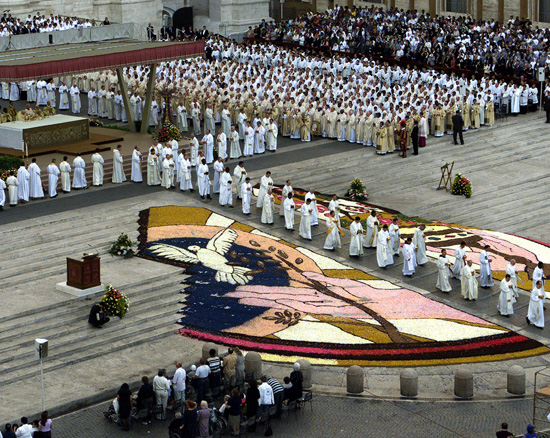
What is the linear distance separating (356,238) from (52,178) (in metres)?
9.31

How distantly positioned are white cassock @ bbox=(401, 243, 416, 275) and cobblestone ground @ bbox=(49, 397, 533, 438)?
6.60m

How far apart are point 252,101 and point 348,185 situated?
24.8 feet

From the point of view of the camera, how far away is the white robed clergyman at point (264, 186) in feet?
108

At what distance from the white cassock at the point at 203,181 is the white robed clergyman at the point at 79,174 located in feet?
11.2

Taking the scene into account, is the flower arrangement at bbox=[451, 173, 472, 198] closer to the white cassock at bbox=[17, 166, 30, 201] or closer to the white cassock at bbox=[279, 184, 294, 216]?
the white cassock at bbox=[279, 184, 294, 216]

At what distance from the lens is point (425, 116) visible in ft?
133

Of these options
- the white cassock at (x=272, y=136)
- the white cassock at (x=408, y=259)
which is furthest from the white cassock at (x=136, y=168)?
the white cassock at (x=408, y=259)

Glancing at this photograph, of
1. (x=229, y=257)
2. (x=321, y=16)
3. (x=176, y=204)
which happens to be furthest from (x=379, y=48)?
(x=229, y=257)

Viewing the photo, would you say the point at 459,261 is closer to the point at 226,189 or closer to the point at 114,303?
the point at 226,189

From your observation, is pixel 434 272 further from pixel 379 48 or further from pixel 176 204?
pixel 379 48

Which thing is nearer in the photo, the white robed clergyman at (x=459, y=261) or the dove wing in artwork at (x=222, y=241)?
the white robed clergyman at (x=459, y=261)

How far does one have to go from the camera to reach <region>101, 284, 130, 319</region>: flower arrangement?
83.9ft

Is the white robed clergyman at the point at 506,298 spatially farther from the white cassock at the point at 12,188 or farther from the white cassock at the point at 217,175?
the white cassock at the point at 12,188

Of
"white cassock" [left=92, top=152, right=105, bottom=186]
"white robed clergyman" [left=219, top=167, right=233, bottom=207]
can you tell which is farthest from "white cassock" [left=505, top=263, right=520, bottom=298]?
"white cassock" [left=92, top=152, right=105, bottom=186]
